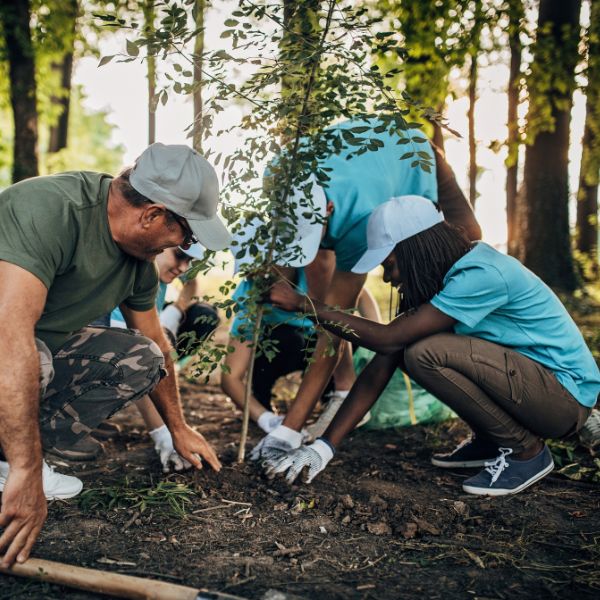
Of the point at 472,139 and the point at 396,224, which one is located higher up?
the point at 472,139

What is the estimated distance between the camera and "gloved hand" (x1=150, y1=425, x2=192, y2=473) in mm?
2877

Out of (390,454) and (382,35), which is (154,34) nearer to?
(382,35)

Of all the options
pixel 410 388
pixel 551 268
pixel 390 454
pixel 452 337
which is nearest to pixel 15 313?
pixel 452 337

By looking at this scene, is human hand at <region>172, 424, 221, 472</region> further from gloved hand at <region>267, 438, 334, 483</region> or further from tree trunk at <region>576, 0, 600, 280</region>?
tree trunk at <region>576, 0, 600, 280</region>

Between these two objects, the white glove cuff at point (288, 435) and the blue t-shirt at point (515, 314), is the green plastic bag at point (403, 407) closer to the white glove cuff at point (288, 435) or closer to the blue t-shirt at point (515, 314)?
the white glove cuff at point (288, 435)

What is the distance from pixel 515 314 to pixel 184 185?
1536mm

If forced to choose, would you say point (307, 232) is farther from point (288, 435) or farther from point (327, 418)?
point (327, 418)

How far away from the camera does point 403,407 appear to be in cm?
381

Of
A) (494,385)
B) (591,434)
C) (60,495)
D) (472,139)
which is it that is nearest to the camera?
(60,495)

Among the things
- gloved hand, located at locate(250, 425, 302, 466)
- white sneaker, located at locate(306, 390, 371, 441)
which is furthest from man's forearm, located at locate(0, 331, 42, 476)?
white sneaker, located at locate(306, 390, 371, 441)

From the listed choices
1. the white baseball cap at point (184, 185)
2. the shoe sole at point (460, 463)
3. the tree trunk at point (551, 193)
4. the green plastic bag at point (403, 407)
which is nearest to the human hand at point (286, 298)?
the white baseball cap at point (184, 185)

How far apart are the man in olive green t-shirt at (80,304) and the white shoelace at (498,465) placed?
1223 mm

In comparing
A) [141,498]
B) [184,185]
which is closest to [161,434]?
[141,498]

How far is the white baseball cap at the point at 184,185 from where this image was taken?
2.27 m
